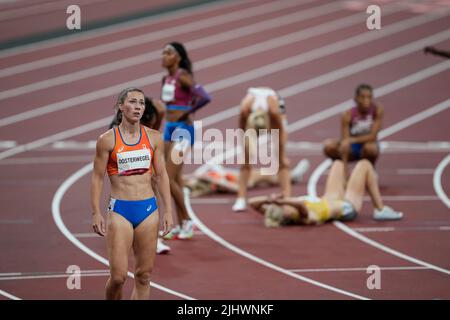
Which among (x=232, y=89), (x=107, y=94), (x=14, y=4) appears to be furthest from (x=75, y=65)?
(x=14, y=4)

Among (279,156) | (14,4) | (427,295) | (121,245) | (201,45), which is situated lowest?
(427,295)

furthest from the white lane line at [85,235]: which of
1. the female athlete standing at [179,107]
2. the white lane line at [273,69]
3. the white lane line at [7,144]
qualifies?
the white lane line at [273,69]

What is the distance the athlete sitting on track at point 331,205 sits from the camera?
11.3 meters

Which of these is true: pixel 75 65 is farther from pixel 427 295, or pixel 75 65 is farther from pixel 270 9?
pixel 427 295

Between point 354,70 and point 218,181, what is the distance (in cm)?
796

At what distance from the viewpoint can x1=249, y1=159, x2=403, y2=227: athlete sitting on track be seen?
11.3 m

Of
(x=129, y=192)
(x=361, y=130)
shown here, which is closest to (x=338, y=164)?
(x=361, y=130)

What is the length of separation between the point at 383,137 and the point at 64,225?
625cm

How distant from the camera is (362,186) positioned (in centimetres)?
1155

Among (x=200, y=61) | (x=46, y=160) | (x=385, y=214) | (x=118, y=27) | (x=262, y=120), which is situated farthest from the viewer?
(x=118, y=27)

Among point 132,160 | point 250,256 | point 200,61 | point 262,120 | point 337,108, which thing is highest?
point 200,61

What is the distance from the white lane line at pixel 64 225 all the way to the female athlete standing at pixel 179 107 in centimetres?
91

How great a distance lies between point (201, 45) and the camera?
22047 mm

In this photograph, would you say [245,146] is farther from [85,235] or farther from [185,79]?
[85,235]
